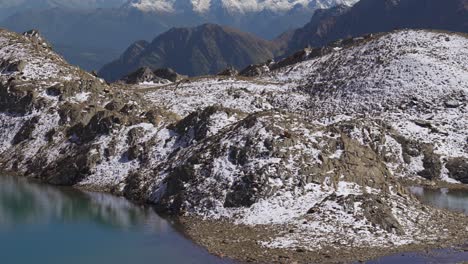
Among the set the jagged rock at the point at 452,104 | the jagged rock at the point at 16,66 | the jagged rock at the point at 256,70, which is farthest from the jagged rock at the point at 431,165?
the jagged rock at the point at 16,66

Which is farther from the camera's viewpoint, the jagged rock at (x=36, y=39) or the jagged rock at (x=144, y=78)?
the jagged rock at (x=144, y=78)

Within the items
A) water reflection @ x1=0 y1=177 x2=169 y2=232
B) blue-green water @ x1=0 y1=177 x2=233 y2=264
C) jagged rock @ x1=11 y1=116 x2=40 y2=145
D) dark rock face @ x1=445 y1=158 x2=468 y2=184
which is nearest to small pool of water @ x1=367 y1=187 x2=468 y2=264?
dark rock face @ x1=445 y1=158 x2=468 y2=184

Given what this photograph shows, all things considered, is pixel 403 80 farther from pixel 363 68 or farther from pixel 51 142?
pixel 51 142

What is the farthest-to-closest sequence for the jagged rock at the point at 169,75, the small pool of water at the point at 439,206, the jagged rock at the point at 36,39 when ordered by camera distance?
the jagged rock at the point at 169,75, the jagged rock at the point at 36,39, the small pool of water at the point at 439,206

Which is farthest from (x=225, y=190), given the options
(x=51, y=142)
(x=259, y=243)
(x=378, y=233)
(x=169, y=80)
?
(x=169, y=80)

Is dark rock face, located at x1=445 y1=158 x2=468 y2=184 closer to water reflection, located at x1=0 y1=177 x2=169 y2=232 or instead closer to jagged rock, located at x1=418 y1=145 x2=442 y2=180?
jagged rock, located at x1=418 y1=145 x2=442 y2=180

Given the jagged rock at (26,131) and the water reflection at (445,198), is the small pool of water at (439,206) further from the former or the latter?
the jagged rock at (26,131)
